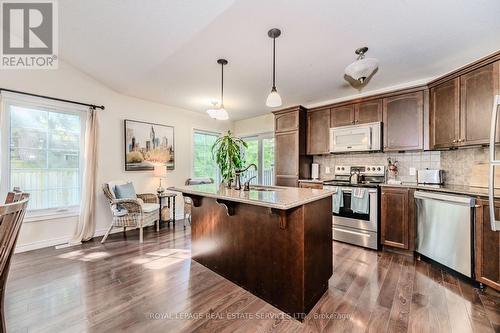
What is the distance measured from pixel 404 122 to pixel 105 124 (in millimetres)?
4869

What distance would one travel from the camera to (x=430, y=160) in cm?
324

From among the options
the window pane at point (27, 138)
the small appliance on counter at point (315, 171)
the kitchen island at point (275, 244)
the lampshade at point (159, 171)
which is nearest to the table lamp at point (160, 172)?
the lampshade at point (159, 171)

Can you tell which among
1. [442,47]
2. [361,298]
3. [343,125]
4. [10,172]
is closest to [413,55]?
[442,47]

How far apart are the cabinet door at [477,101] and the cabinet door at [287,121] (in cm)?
231

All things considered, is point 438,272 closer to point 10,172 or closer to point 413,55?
point 413,55

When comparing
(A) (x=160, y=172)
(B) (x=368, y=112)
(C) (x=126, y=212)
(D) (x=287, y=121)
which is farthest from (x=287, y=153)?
(C) (x=126, y=212)

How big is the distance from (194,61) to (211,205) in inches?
73.1

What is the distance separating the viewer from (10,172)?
9.50ft

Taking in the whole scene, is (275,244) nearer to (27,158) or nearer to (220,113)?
(220,113)

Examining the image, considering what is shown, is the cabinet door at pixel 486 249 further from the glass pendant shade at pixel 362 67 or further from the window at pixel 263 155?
the window at pixel 263 155

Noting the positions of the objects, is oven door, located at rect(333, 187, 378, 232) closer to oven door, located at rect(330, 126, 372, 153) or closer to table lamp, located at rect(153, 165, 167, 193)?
oven door, located at rect(330, 126, 372, 153)

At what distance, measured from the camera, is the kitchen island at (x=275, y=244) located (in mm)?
1698

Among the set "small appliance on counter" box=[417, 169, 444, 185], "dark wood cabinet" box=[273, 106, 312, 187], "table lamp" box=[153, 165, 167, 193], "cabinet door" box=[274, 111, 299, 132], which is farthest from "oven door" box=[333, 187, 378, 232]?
"table lamp" box=[153, 165, 167, 193]

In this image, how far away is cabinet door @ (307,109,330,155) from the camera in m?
4.04
